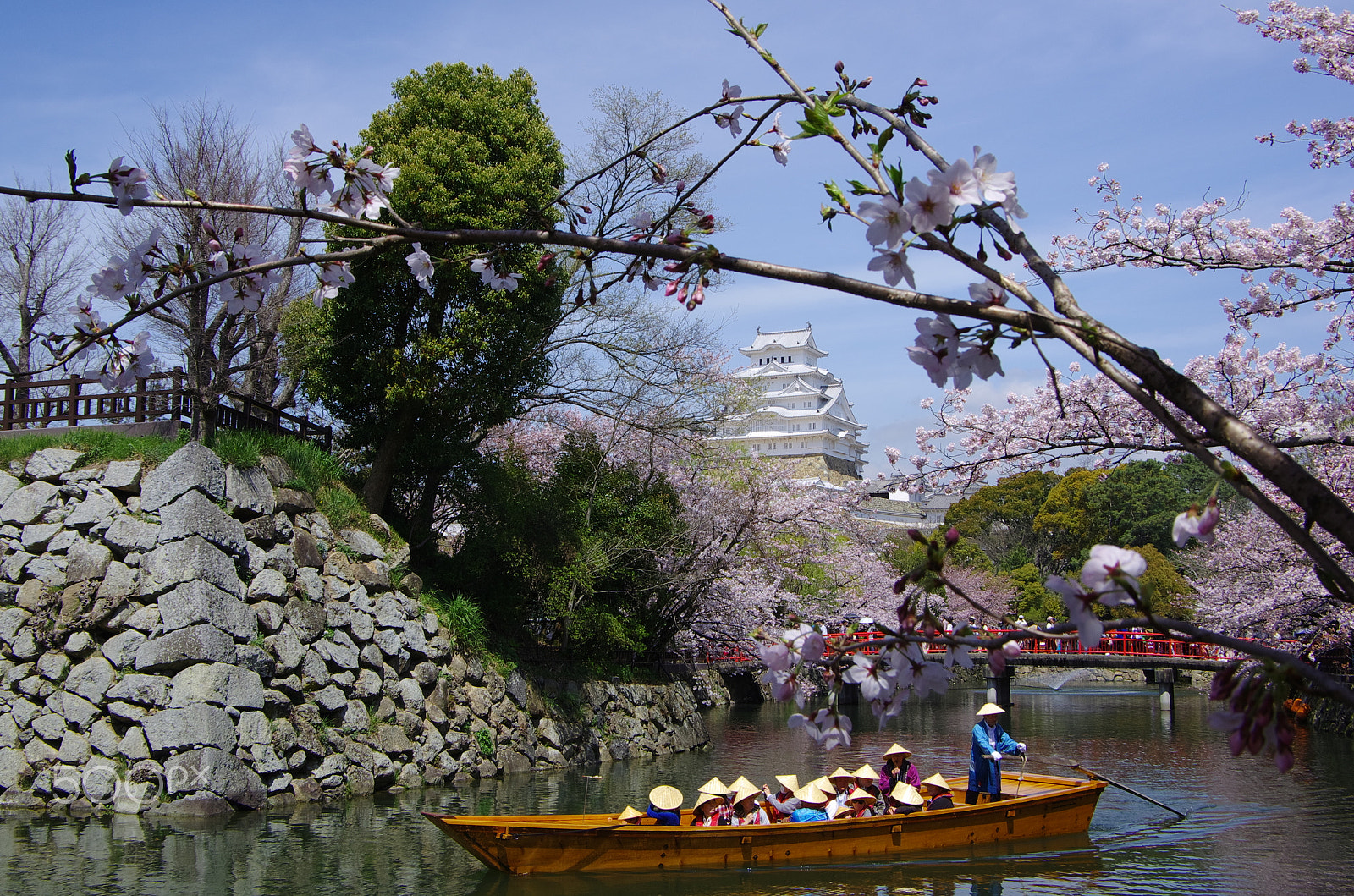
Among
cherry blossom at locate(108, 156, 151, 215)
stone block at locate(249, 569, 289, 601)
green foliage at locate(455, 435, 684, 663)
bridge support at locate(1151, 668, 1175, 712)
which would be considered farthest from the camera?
bridge support at locate(1151, 668, 1175, 712)

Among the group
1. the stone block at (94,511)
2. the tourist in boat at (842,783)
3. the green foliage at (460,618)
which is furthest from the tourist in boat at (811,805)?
the stone block at (94,511)

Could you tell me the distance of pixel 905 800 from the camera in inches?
333

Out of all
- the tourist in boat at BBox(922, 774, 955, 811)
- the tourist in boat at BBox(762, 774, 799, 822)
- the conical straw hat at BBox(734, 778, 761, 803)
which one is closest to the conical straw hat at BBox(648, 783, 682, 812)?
the conical straw hat at BBox(734, 778, 761, 803)

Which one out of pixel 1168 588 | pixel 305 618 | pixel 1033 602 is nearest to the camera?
pixel 305 618

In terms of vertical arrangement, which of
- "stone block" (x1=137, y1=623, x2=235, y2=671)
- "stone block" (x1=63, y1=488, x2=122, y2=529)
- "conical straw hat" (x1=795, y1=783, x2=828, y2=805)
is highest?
"stone block" (x1=63, y1=488, x2=122, y2=529)

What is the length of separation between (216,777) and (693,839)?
443 centimetres

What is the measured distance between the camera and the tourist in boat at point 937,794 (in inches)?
344

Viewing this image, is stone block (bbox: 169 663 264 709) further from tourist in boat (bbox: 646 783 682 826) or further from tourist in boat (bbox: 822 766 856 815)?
tourist in boat (bbox: 822 766 856 815)

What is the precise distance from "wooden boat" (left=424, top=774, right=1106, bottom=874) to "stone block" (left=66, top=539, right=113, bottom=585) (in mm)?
4691

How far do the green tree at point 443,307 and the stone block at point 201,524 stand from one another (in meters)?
2.59

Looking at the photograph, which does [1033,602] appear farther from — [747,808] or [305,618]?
[305,618]

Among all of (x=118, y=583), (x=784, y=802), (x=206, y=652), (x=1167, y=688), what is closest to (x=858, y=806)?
(x=784, y=802)

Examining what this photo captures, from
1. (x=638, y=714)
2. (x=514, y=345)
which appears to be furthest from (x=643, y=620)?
(x=514, y=345)

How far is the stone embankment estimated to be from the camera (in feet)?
29.1
